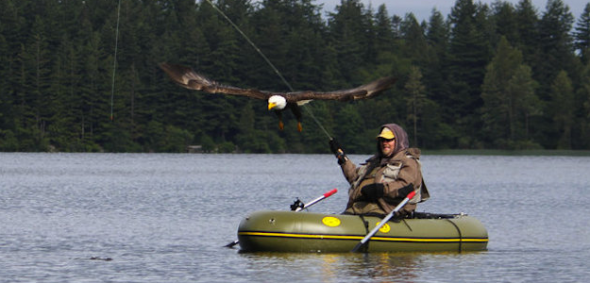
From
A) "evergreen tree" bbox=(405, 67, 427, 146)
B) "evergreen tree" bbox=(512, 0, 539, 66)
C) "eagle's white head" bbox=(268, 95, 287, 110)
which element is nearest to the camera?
"eagle's white head" bbox=(268, 95, 287, 110)

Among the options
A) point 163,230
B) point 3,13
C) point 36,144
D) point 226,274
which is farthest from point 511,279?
point 3,13

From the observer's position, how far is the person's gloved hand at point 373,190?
62.8ft

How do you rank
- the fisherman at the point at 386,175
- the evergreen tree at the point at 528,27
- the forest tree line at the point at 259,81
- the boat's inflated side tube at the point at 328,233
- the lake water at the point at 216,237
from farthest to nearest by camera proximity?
the evergreen tree at the point at 528,27 → the forest tree line at the point at 259,81 → the fisherman at the point at 386,175 → the boat's inflated side tube at the point at 328,233 → the lake water at the point at 216,237

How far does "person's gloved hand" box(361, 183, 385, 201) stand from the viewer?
19141 millimetres

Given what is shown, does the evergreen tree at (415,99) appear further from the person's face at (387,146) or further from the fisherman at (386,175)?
the person's face at (387,146)

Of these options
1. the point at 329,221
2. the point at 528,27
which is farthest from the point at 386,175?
the point at 528,27

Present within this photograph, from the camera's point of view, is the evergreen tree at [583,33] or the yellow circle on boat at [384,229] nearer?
the yellow circle on boat at [384,229]

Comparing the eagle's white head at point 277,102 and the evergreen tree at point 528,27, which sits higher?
the evergreen tree at point 528,27

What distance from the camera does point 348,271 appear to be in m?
18.0

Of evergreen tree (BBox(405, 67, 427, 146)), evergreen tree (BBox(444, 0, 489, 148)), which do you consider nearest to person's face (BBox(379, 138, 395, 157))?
evergreen tree (BBox(405, 67, 427, 146))

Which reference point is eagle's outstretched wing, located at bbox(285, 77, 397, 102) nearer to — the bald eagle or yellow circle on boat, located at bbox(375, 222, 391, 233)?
the bald eagle

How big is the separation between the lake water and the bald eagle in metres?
2.66

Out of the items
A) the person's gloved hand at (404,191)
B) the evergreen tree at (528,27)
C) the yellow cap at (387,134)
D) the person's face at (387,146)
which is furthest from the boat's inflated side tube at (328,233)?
the evergreen tree at (528,27)

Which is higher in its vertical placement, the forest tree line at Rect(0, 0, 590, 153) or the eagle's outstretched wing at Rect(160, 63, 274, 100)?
the forest tree line at Rect(0, 0, 590, 153)
